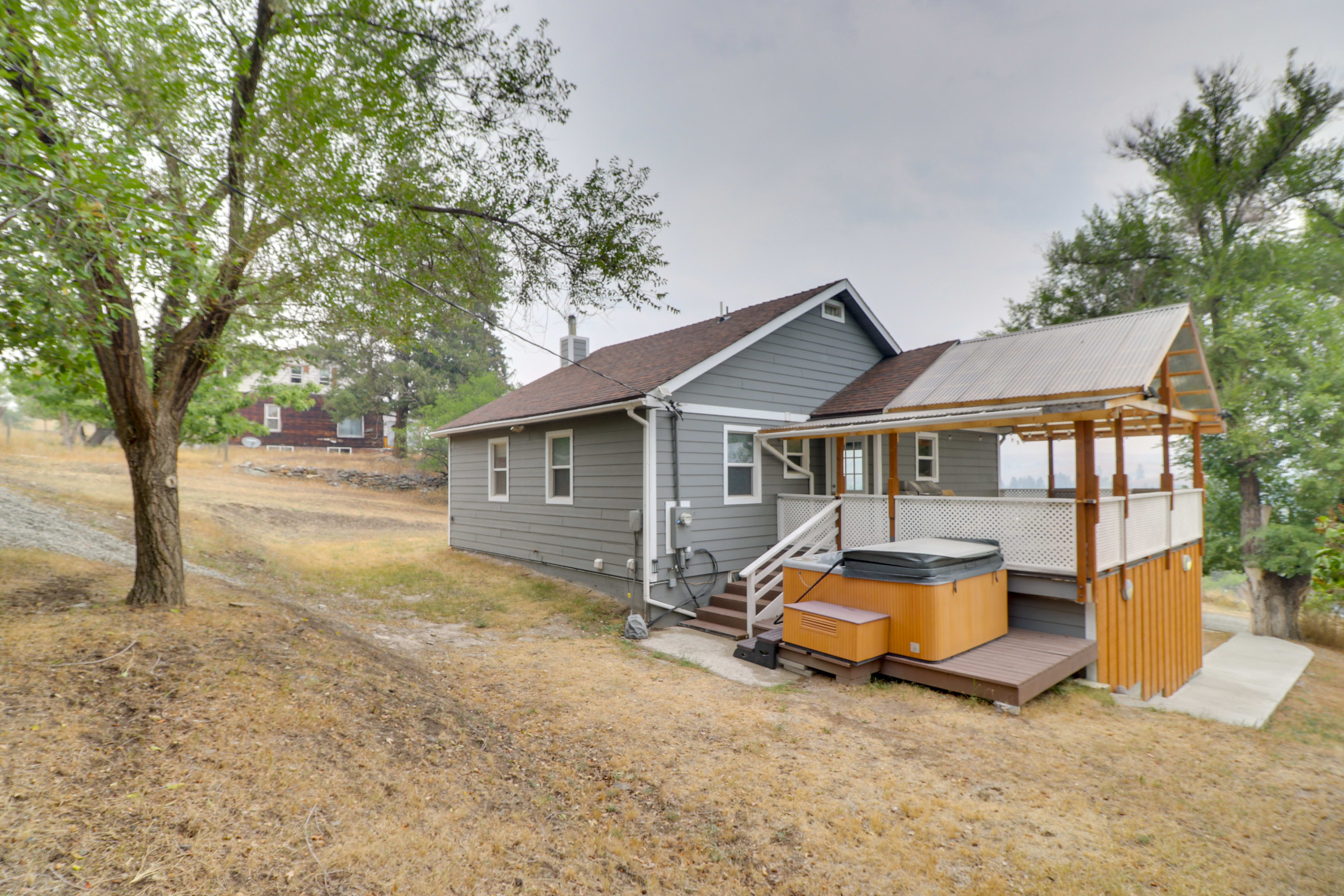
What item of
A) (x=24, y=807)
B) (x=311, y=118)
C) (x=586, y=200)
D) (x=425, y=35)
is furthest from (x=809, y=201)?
(x=24, y=807)

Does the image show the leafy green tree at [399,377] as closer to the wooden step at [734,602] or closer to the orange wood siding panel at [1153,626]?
the wooden step at [734,602]

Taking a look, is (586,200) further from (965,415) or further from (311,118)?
(965,415)

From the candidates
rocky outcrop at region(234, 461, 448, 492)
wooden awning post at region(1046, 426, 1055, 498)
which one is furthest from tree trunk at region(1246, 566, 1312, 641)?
rocky outcrop at region(234, 461, 448, 492)

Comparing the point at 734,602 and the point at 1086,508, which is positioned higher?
the point at 1086,508

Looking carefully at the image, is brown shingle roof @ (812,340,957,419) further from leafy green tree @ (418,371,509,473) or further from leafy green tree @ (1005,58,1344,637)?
leafy green tree @ (418,371,509,473)

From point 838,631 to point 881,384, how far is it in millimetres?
6169

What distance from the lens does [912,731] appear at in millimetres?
5160

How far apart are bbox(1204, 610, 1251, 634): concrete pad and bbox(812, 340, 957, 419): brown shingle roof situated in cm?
1196

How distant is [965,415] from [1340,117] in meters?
17.2

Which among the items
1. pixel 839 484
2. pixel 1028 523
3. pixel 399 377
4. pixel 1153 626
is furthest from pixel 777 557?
pixel 399 377

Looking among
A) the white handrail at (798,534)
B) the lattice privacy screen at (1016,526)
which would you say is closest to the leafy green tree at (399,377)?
the white handrail at (798,534)

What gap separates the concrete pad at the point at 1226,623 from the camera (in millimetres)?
16266

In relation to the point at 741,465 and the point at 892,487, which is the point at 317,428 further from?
the point at 892,487

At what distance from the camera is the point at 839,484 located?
9273 mm
